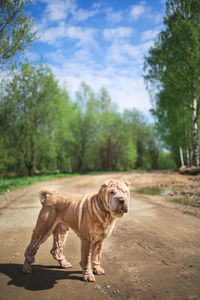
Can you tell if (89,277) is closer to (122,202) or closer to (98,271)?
(98,271)

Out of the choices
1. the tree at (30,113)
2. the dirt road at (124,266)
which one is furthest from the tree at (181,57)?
the dirt road at (124,266)

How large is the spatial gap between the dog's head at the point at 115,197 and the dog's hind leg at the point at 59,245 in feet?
4.54

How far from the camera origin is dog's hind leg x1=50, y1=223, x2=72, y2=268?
4355 millimetres

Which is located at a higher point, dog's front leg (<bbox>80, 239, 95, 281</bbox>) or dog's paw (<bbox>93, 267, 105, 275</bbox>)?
dog's front leg (<bbox>80, 239, 95, 281</bbox>)

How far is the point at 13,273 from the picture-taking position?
408 centimetres

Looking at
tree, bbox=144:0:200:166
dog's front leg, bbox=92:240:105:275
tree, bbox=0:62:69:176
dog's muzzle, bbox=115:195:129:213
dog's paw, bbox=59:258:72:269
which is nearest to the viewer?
dog's muzzle, bbox=115:195:129:213

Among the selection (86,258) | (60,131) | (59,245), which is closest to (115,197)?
(86,258)

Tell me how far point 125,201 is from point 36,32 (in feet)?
41.4

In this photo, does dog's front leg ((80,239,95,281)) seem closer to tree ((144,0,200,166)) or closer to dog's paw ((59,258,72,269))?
dog's paw ((59,258,72,269))

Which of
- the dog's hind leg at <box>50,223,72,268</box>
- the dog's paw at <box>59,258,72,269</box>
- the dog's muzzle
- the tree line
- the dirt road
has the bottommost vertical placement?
the dirt road

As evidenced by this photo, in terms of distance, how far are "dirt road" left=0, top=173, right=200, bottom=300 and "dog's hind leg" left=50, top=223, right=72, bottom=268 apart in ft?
0.49

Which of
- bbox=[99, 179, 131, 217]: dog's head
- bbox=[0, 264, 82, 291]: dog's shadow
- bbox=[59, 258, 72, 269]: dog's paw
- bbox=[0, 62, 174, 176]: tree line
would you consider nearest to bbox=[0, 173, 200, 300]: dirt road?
bbox=[0, 264, 82, 291]: dog's shadow

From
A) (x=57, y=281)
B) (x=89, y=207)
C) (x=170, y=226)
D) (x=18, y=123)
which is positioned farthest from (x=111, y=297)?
(x=18, y=123)

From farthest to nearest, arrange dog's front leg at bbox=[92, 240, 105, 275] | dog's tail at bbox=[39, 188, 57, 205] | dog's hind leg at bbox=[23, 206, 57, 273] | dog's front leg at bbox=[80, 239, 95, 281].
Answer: dog's tail at bbox=[39, 188, 57, 205] < dog's hind leg at bbox=[23, 206, 57, 273] < dog's front leg at bbox=[92, 240, 105, 275] < dog's front leg at bbox=[80, 239, 95, 281]
